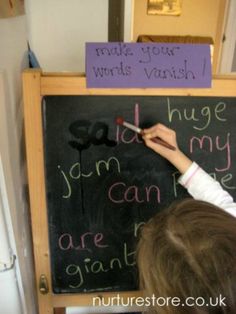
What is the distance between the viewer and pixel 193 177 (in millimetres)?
812

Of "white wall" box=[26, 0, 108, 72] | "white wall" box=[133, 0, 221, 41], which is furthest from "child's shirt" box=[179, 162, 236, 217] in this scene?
"white wall" box=[133, 0, 221, 41]

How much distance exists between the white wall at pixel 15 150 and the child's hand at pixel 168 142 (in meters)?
0.32

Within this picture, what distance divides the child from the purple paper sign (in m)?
0.30

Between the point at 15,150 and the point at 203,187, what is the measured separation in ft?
1.57

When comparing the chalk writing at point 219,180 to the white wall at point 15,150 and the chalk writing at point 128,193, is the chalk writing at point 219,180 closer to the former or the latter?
→ the chalk writing at point 128,193

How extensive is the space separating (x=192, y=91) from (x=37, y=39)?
23.9 inches

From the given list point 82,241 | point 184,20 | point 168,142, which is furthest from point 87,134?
point 184,20

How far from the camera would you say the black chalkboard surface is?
0.78 metres

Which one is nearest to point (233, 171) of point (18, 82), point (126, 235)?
point (126, 235)

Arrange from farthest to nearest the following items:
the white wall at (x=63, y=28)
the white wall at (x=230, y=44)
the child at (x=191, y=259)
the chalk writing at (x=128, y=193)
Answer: the white wall at (x=230, y=44) → the white wall at (x=63, y=28) → the chalk writing at (x=128, y=193) → the child at (x=191, y=259)

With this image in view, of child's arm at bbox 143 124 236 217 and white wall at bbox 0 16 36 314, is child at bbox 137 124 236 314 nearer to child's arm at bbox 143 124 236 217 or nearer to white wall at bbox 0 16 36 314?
child's arm at bbox 143 124 236 217

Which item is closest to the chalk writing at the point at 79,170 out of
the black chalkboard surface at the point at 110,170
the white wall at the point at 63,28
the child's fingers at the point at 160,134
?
the black chalkboard surface at the point at 110,170

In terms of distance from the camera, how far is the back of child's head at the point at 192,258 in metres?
0.52

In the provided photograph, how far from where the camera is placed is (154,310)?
0.65 metres
